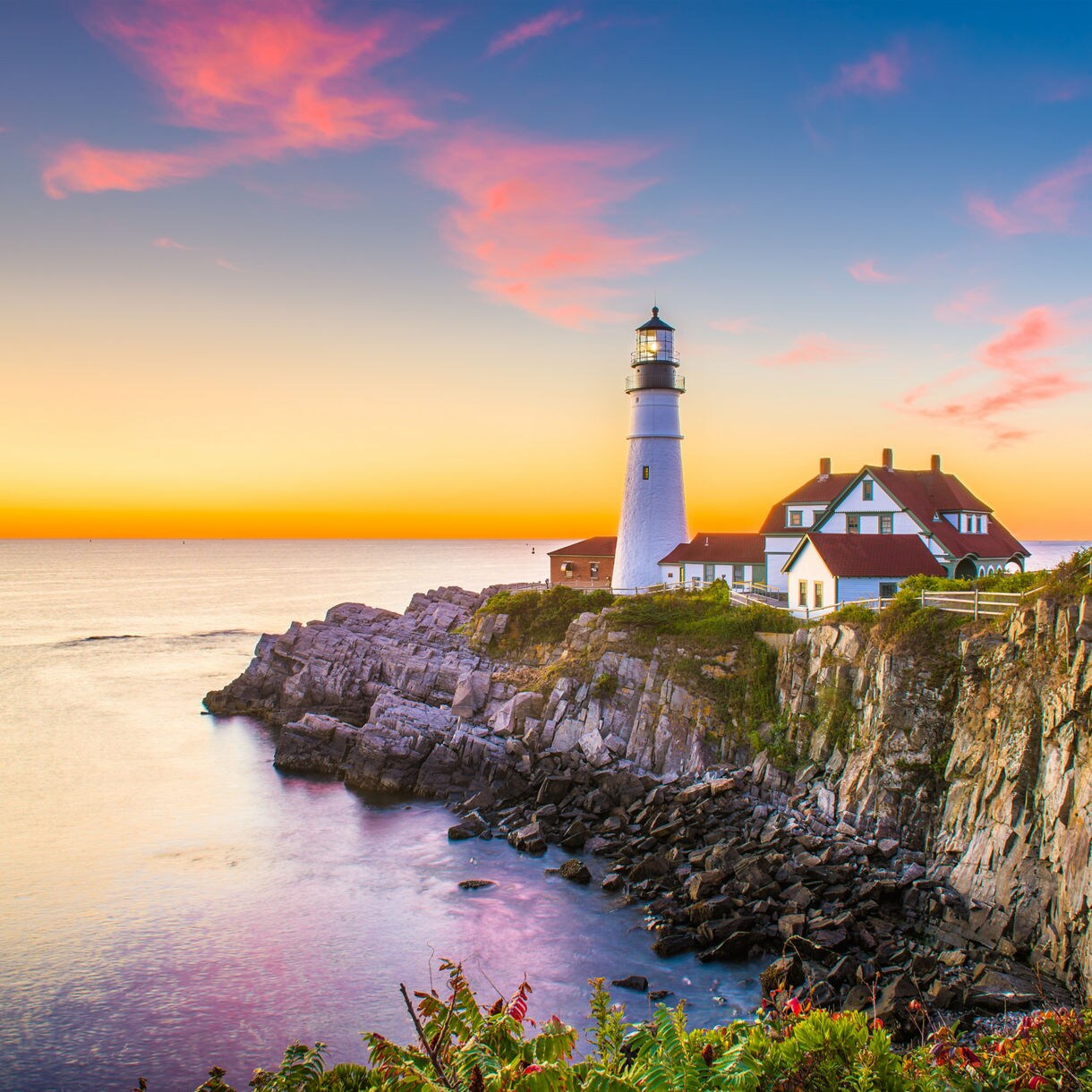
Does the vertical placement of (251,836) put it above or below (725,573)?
below

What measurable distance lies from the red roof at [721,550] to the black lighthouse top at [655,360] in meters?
8.01

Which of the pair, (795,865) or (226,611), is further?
(226,611)

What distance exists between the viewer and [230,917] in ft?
69.9

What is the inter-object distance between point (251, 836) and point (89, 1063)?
11841 millimetres

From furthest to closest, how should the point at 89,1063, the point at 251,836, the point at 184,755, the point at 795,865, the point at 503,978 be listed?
the point at 184,755, the point at 251,836, the point at 795,865, the point at 503,978, the point at 89,1063

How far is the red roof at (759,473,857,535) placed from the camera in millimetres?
40156

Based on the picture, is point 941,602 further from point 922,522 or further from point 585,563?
point 585,563

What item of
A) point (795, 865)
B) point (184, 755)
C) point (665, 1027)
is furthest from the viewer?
point (184, 755)

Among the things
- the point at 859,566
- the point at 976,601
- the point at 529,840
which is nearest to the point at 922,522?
the point at 859,566

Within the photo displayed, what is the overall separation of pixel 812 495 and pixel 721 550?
5280mm

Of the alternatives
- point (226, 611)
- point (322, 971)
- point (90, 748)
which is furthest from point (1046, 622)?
point (226, 611)

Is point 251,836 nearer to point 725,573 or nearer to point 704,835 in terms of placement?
point 704,835

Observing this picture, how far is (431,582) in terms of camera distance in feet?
458

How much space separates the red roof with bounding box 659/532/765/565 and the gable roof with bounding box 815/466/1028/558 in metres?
6.40
